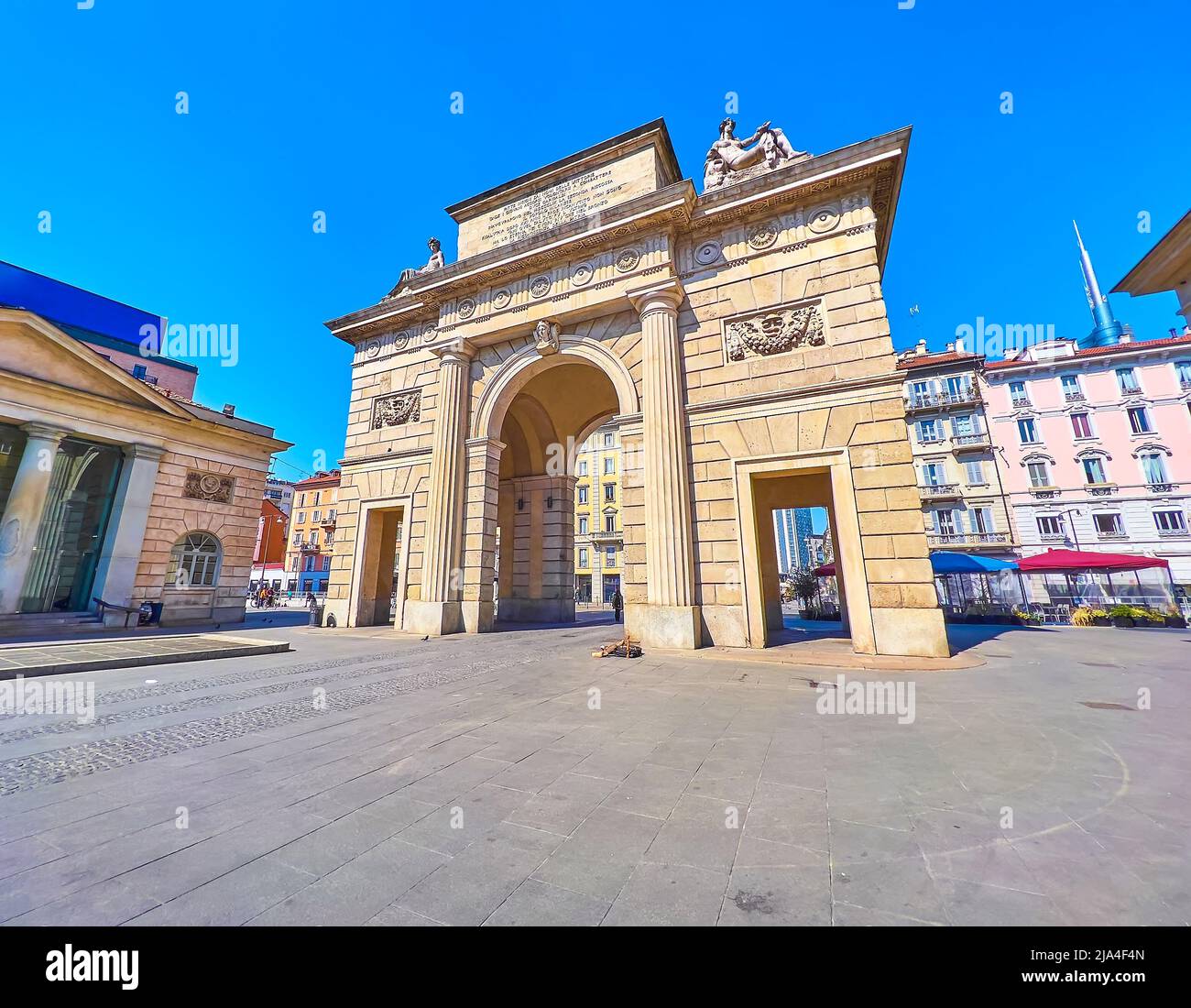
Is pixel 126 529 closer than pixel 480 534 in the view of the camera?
No

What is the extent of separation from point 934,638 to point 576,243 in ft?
45.3

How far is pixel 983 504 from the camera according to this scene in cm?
3212

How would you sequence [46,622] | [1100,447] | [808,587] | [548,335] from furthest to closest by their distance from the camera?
1. [1100,447]
2. [808,587]
3. [548,335]
4. [46,622]

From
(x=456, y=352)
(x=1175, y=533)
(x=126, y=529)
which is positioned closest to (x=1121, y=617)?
(x=1175, y=533)

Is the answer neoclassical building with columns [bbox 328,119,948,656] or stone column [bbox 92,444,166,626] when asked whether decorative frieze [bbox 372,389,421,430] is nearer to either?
neoclassical building with columns [bbox 328,119,948,656]

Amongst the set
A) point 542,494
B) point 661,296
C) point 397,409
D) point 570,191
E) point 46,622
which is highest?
point 570,191

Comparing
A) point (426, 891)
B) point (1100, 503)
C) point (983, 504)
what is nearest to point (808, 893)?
point (426, 891)

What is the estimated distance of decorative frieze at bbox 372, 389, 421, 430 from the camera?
1698cm

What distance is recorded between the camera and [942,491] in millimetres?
33125

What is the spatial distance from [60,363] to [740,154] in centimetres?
2290

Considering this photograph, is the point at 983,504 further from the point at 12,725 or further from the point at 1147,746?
the point at 12,725

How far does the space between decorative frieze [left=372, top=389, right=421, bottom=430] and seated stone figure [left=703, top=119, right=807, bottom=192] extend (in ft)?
38.3

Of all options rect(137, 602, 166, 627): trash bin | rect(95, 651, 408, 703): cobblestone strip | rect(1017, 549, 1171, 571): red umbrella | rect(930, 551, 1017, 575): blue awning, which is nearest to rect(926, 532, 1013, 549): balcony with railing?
rect(1017, 549, 1171, 571): red umbrella

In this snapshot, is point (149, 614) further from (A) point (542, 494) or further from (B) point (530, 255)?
(B) point (530, 255)
